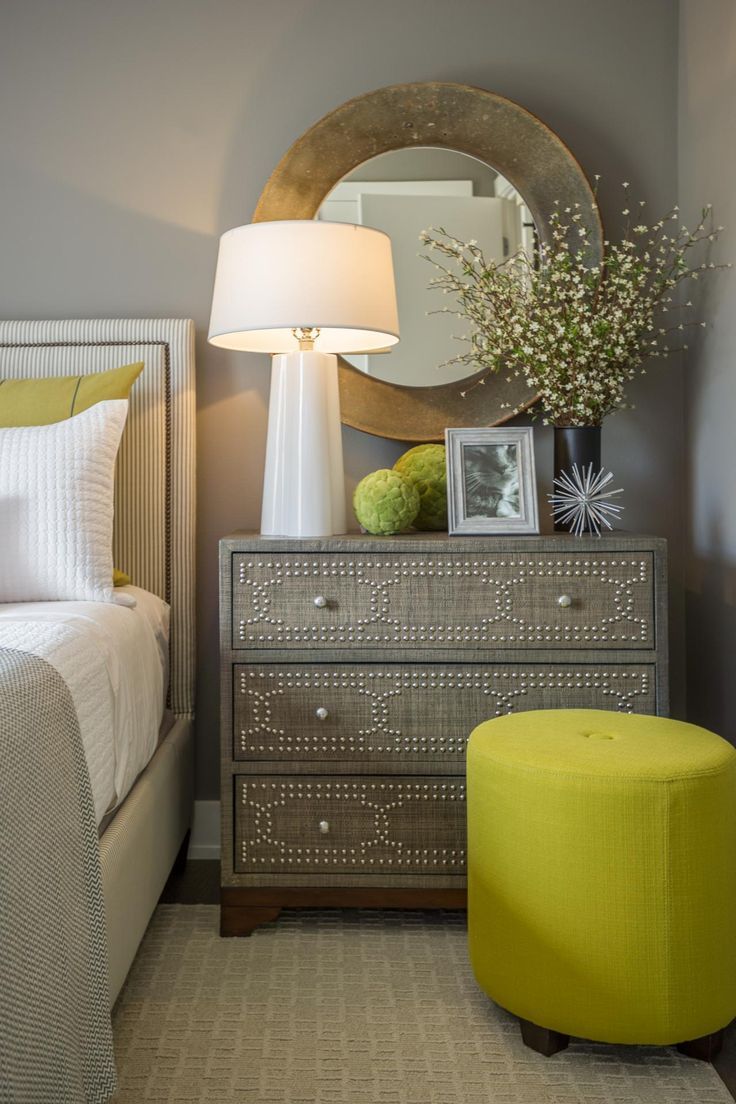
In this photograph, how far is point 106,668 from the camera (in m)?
1.73

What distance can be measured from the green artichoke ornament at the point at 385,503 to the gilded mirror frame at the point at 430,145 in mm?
390

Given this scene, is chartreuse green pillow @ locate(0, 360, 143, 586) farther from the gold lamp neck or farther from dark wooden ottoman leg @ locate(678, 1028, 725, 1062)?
dark wooden ottoman leg @ locate(678, 1028, 725, 1062)

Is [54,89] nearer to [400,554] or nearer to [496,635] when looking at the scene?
[400,554]

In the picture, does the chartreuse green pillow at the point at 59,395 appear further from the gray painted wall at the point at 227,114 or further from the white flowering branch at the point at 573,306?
the white flowering branch at the point at 573,306

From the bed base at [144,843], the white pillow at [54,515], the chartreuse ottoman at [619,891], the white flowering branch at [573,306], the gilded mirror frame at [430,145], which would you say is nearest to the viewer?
the chartreuse ottoman at [619,891]

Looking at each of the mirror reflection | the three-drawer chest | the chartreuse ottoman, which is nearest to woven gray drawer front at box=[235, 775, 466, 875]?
the three-drawer chest

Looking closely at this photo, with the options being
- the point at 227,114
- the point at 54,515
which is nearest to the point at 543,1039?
the point at 54,515

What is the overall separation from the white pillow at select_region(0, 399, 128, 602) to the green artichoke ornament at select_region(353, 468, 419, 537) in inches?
22.0

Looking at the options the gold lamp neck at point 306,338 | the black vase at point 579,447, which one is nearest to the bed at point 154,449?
the gold lamp neck at point 306,338

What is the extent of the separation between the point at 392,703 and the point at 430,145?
1.40 meters

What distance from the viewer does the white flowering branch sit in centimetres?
221

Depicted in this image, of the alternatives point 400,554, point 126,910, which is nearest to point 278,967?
point 126,910

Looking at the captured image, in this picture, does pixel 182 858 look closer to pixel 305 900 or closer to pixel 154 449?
pixel 305 900

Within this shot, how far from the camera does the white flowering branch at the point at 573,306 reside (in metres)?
2.21
